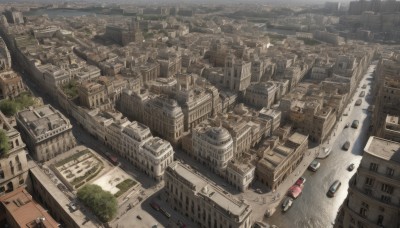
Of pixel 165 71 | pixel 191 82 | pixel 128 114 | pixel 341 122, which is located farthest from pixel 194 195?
pixel 165 71

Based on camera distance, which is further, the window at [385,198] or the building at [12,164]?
the building at [12,164]

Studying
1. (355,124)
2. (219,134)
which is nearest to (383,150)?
(219,134)

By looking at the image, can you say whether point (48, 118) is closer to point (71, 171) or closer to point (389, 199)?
point (71, 171)

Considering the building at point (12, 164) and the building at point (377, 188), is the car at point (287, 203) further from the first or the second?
the building at point (12, 164)

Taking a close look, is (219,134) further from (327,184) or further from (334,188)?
(334,188)

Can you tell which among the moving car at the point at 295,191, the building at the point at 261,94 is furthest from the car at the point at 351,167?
the building at the point at 261,94

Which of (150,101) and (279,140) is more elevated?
(150,101)
